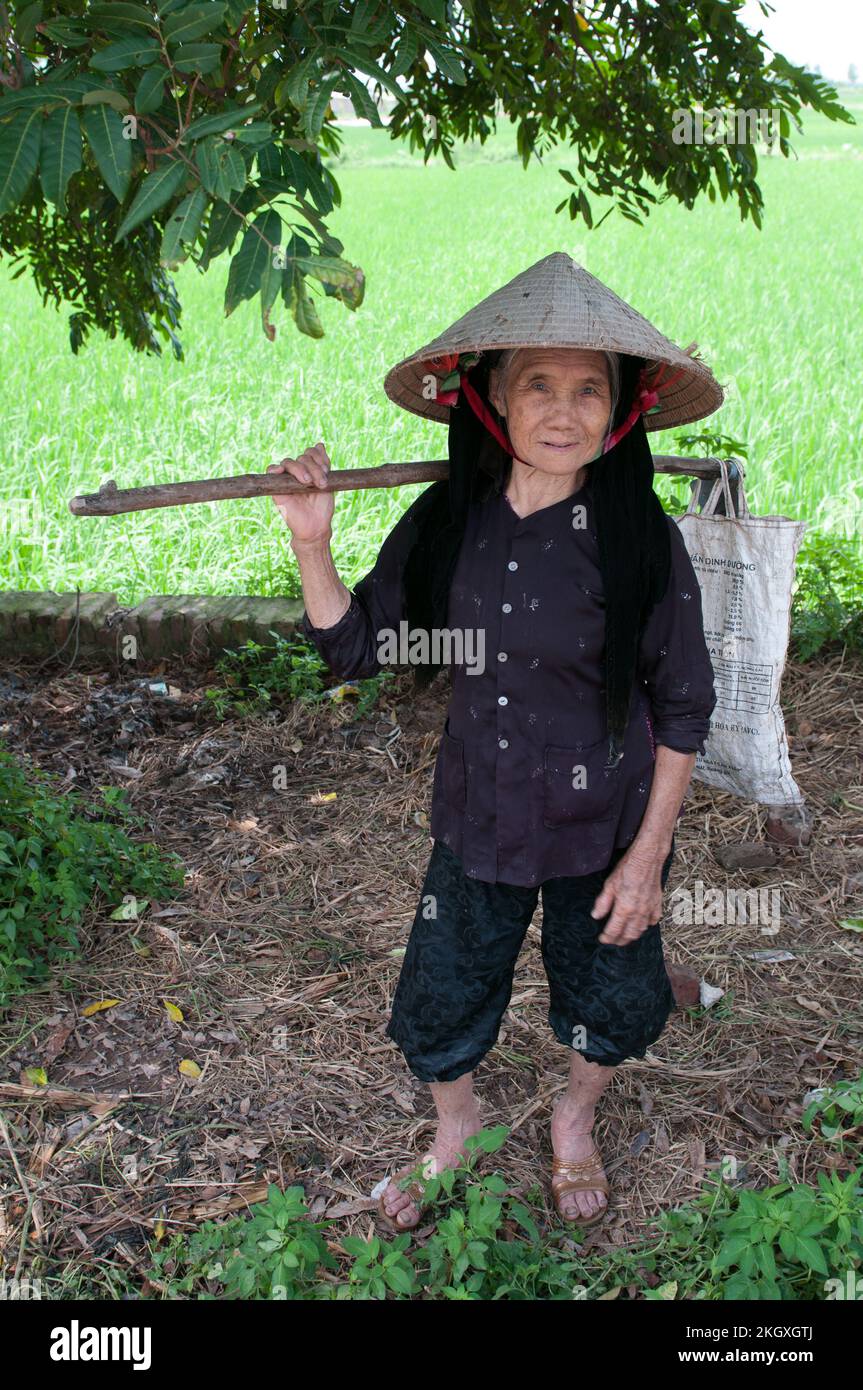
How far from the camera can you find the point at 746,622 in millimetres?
2660

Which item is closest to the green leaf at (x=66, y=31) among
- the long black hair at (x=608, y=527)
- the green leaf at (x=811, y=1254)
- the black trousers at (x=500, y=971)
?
the long black hair at (x=608, y=527)

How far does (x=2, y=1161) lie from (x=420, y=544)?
55.2 inches

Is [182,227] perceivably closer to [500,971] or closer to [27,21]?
[27,21]

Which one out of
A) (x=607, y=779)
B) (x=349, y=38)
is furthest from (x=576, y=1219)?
(x=349, y=38)

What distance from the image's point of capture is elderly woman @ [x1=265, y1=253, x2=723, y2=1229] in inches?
69.5

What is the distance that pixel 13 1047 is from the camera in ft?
8.05

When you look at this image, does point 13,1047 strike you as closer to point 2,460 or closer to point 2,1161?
point 2,1161

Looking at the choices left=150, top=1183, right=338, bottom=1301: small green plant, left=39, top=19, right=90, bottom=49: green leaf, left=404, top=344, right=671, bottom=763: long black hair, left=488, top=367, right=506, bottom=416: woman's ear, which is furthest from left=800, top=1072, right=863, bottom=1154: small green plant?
left=39, top=19, right=90, bottom=49: green leaf

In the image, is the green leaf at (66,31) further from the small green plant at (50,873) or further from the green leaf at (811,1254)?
the green leaf at (811,1254)

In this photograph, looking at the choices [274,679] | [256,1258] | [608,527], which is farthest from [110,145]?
[274,679]

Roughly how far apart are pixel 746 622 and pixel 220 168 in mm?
1579

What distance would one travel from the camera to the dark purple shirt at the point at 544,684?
181 cm

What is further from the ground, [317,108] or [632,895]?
[317,108]

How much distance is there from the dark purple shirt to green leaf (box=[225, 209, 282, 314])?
482 mm
